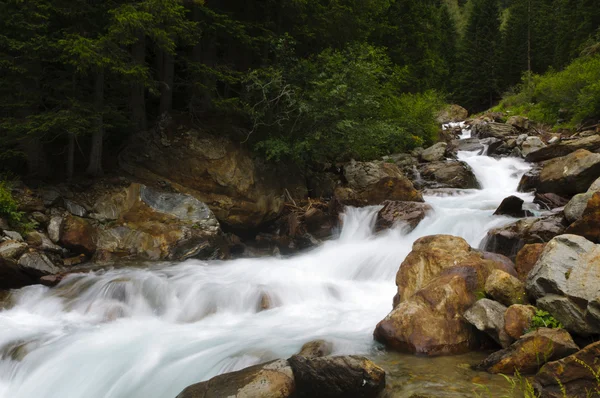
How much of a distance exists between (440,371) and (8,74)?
11168 millimetres

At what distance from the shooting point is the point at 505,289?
5863 mm

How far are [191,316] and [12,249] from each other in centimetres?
388

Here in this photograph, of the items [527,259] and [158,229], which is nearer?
[527,259]

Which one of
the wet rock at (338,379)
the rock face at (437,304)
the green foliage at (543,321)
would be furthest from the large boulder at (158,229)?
the green foliage at (543,321)

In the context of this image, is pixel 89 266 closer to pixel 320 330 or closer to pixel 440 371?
pixel 320 330

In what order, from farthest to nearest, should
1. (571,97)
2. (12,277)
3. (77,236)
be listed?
1. (571,97)
2. (77,236)
3. (12,277)

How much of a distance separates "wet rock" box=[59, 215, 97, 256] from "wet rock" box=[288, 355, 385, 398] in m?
7.38

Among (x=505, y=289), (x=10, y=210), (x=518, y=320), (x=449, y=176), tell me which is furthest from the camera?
(x=449, y=176)

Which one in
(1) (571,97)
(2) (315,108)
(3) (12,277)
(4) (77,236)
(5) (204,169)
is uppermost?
(1) (571,97)

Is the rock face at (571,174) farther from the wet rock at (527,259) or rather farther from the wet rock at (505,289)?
the wet rock at (505,289)

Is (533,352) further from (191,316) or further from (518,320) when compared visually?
(191,316)

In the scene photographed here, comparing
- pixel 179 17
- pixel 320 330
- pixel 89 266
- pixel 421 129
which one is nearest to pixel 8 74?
pixel 179 17

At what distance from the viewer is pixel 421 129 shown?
22.7 meters

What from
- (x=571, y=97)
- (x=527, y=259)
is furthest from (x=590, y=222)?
(x=571, y=97)
